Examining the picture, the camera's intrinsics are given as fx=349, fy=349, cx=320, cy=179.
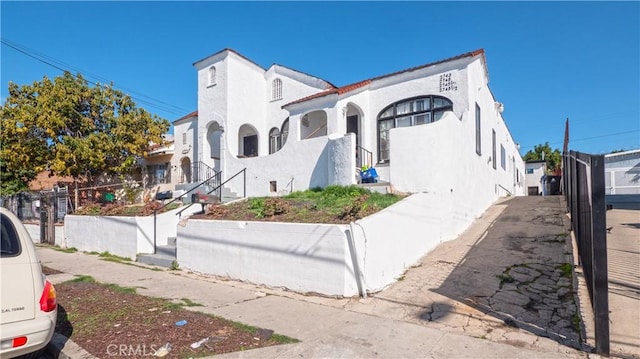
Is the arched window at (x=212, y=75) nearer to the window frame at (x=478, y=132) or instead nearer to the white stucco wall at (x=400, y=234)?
the window frame at (x=478, y=132)

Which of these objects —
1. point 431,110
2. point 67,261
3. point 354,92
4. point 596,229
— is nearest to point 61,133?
point 67,261

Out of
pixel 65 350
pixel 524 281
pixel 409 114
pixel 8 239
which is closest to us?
pixel 8 239

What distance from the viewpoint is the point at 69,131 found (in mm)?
17438

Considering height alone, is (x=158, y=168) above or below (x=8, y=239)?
above

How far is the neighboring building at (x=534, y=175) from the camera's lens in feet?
116

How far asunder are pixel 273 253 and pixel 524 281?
4663 mm

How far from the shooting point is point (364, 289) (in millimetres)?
6125

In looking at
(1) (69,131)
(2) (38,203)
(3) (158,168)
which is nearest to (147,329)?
(2) (38,203)

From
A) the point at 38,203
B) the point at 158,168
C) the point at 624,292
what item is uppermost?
the point at 158,168

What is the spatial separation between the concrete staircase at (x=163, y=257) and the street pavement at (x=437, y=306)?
44 cm

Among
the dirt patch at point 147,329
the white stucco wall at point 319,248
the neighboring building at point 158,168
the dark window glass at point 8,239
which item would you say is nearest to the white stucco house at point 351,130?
the neighboring building at point 158,168

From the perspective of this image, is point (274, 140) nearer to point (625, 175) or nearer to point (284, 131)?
point (284, 131)

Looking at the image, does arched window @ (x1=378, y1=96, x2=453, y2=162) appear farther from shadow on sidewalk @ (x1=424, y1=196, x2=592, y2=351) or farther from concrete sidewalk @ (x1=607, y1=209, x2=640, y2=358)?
concrete sidewalk @ (x1=607, y1=209, x2=640, y2=358)

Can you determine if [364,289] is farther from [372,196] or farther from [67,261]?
[67,261]
